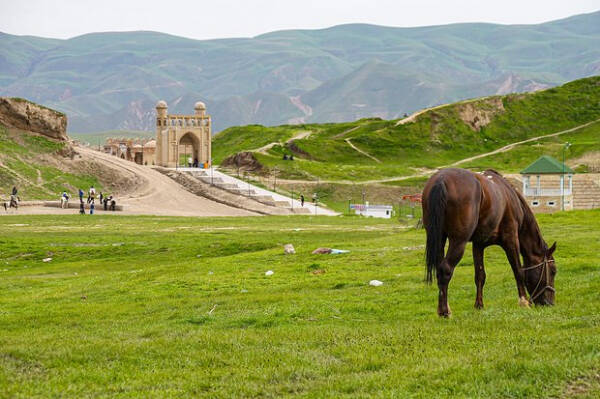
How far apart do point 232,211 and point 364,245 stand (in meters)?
42.0

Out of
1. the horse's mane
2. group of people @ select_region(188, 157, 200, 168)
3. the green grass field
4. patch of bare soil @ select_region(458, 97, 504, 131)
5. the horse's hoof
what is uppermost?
patch of bare soil @ select_region(458, 97, 504, 131)

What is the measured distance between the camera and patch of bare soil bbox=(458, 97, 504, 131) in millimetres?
129125

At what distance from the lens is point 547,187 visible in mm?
69375

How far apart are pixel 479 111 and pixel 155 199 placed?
73131 mm

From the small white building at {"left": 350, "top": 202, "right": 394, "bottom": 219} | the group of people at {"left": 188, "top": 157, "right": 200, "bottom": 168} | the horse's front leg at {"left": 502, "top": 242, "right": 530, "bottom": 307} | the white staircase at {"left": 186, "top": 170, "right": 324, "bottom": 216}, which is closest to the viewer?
the horse's front leg at {"left": 502, "top": 242, "right": 530, "bottom": 307}

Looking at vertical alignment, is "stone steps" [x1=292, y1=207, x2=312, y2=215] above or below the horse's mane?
below

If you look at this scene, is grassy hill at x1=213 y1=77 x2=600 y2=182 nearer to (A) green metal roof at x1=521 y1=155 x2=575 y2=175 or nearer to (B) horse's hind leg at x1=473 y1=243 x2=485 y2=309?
(A) green metal roof at x1=521 y1=155 x2=575 y2=175

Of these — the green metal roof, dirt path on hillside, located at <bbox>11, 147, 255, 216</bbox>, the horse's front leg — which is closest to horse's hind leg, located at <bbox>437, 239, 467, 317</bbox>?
the horse's front leg

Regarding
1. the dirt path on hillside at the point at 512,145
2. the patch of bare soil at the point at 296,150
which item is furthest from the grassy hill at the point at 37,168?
the dirt path on hillside at the point at 512,145

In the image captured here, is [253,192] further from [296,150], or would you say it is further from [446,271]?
[446,271]

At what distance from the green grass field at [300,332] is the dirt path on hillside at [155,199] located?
39219mm

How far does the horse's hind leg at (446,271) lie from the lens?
540 inches

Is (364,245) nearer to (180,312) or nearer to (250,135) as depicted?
(180,312)

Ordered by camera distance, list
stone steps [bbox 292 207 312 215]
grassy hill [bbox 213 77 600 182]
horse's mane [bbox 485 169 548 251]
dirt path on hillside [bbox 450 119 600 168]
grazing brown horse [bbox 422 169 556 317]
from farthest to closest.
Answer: dirt path on hillside [bbox 450 119 600 168], grassy hill [bbox 213 77 600 182], stone steps [bbox 292 207 312 215], horse's mane [bbox 485 169 548 251], grazing brown horse [bbox 422 169 556 317]
